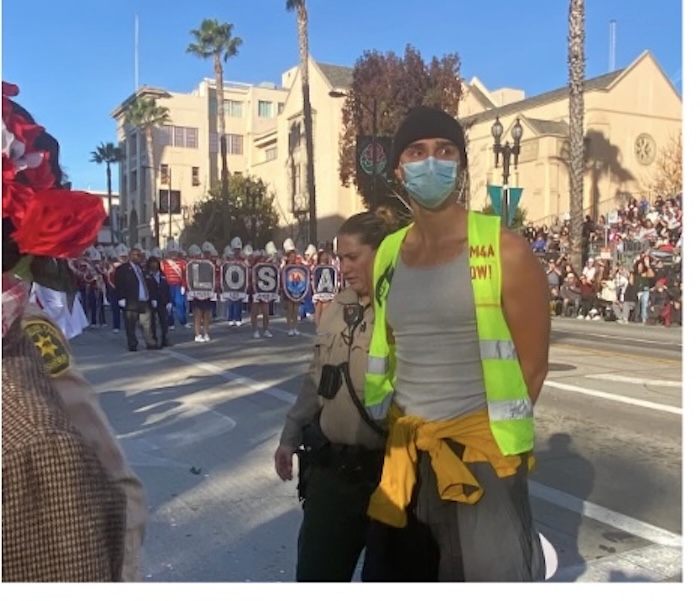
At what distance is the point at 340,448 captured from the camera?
2.60 m

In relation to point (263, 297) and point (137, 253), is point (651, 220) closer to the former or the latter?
point (263, 297)

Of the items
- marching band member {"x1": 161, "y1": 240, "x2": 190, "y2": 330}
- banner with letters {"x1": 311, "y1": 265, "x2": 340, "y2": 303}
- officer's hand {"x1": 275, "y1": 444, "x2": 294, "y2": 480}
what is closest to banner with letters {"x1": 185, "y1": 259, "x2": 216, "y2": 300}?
marching band member {"x1": 161, "y1": 240, "x2": 190, "y2": 330}

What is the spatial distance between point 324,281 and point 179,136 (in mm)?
46393

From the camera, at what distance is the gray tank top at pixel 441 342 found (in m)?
2.09

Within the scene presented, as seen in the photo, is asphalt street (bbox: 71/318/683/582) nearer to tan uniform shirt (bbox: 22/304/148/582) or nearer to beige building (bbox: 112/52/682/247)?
tan uniform shirt (bbox: 22/304/148/582)

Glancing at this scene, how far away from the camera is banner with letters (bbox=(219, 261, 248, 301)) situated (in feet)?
51.7

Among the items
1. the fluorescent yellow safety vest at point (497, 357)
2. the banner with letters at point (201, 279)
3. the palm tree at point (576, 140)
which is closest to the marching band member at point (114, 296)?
the banner with letters at point (201, 279)

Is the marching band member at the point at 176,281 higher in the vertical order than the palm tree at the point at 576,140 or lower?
lower

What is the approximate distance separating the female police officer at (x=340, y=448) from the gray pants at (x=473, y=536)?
0.32 meters

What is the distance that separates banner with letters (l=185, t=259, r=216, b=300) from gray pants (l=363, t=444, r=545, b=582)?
12.7m

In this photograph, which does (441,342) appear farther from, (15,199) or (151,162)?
(151,162)

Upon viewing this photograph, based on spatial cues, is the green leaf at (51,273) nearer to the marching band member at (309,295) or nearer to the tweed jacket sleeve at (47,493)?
the tweed jacket sleeve at (47,493)
